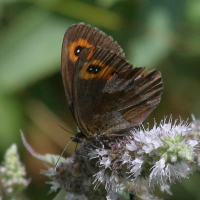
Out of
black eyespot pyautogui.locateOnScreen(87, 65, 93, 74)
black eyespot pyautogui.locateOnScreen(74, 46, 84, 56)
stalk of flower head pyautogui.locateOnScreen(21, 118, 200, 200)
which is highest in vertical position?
black eyespot pyautogui.locateOnScreen(74, 46, 84, 56)

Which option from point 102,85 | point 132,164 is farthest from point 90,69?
point 132,164

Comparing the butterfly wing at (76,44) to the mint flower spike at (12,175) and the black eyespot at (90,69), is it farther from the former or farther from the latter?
the mint flower spike at (12,175)

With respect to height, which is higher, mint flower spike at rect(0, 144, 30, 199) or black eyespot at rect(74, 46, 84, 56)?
black eyespot at rect(74, 46, 84, 56)

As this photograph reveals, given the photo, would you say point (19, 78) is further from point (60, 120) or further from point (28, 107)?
point (60, 120)

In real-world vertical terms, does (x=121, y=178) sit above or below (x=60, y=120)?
above

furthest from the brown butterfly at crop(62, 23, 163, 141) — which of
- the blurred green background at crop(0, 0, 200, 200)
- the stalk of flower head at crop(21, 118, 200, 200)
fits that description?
the blurred green background at crop(0, 0, 200, 200)

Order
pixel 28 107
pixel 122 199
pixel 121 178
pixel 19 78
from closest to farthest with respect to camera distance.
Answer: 1. pixel 121 178
2. pixel 122 199
3. pixel 19 78
4. pixel 28 107

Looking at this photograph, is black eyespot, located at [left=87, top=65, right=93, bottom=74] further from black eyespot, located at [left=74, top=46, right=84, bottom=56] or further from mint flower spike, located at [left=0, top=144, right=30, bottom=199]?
mint flower spike, located at [left=0, top=144, right=30, bottom=199]

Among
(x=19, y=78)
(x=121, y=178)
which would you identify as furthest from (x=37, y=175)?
(x=121, y=178)
